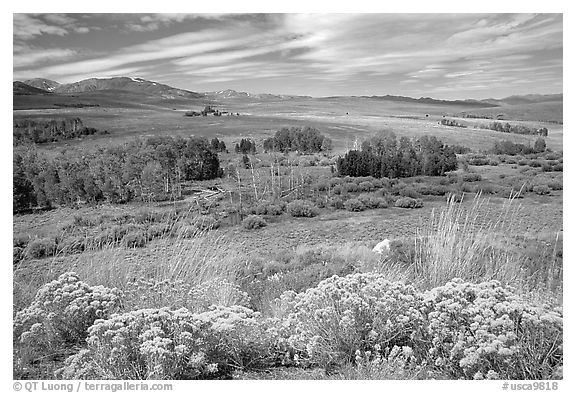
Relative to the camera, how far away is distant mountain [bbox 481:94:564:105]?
510cm

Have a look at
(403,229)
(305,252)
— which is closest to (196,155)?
(305,252)

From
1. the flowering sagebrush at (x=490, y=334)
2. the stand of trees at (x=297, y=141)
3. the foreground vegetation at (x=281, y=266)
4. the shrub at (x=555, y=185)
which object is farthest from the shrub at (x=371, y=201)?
the shrub at (x=555, y=185)

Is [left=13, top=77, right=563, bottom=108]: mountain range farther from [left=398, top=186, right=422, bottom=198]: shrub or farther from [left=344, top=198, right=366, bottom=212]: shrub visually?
[left=344, top=198, right=366, bottom=212]: shrub

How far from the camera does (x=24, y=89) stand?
4.98 meters

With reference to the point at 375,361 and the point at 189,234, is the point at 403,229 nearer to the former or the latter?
the point at 375,361

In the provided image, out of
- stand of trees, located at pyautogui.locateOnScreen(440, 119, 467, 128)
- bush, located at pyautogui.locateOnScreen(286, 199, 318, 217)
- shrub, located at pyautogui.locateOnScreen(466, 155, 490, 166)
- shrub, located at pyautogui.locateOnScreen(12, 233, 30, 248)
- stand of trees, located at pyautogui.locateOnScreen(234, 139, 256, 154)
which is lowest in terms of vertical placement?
shrub, located at pyautogui.locateOnScreen(12, 233, 30, 248)

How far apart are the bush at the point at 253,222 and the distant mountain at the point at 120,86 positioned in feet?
5.31

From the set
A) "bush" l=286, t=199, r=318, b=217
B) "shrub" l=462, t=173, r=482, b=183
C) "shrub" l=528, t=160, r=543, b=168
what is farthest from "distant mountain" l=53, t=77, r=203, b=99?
"shrub" l=528, t=160, r=543, b=168

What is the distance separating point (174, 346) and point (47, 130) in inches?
108

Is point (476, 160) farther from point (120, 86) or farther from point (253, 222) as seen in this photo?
point (120, 86)

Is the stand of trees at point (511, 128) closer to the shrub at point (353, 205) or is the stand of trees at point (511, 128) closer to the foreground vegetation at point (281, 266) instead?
the foreground vegetation at point (281, 266)

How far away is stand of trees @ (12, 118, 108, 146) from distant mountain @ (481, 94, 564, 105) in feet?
14.2

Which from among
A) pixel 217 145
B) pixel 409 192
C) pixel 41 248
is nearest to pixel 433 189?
pixel 409 192
